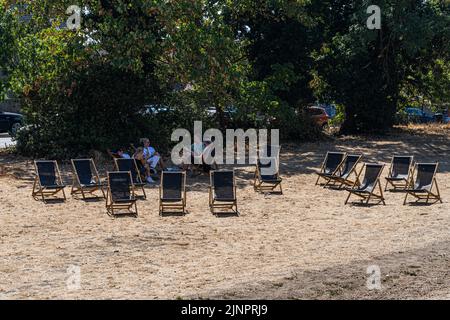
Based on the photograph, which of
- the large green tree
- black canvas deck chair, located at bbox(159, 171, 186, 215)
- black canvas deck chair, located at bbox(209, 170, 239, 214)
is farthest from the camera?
the large green tree

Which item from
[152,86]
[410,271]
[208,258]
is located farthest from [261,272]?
[152,86]

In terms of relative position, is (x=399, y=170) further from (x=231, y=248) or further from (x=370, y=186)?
(x=231, y=248)

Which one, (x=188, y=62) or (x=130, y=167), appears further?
(x=188, y=62)

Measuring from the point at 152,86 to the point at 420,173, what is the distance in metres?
10.5

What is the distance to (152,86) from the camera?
77.0 ft

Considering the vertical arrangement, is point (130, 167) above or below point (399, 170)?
above

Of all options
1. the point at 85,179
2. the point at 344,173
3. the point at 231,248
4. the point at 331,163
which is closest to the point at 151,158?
the point at 85,179

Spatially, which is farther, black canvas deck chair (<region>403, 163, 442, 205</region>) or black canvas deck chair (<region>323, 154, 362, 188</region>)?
black canvas deck chair (<region>323, 154, 362, 188</region>)

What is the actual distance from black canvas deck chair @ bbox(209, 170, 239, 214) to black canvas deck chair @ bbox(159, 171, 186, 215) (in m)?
0.62

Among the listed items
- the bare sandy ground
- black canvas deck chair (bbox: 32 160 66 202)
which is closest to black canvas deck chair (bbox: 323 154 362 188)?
the bare sandy ground

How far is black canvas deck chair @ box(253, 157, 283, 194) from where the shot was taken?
17281 millimetres

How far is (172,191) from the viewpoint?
48.7 feet

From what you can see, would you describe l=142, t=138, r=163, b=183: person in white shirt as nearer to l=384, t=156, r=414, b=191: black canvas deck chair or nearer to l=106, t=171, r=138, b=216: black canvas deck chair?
l=106, t=171, r=138, b=216: black canvas deck chair

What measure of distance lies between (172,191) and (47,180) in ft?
10.8
